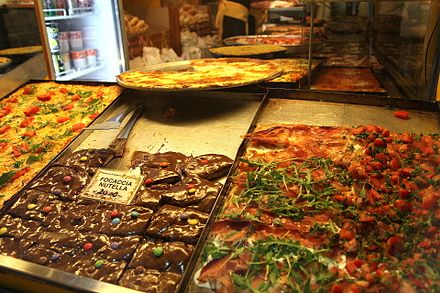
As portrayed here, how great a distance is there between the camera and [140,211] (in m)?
1.77

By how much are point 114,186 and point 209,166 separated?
0.50 meters

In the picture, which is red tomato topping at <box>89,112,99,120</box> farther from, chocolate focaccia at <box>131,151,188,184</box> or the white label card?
the white label card

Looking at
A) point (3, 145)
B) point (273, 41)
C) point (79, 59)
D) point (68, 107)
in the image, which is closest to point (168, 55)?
point (79, 59)

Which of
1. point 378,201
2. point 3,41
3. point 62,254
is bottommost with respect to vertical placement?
point 62,254

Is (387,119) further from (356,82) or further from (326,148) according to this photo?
(356,82)

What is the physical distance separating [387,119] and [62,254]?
77.5 inches

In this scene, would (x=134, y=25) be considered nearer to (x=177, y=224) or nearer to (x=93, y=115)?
(x=93, y=115)

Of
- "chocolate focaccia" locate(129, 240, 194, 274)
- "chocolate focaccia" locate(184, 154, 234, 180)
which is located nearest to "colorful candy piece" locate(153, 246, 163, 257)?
"chocolate focaccia" locate(129, 240, 194, 274)

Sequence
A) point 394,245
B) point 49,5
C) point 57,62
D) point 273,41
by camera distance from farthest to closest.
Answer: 1. point 273,41
2. point 57,62
3. point 49,5
4. point 394,245

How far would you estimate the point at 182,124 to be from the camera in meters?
2.65

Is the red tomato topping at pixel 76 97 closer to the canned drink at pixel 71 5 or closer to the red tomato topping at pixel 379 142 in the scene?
the canned drink at pixel 71 5

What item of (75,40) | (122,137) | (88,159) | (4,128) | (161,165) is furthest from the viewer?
(75,40)

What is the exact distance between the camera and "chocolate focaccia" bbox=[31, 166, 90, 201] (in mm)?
1956

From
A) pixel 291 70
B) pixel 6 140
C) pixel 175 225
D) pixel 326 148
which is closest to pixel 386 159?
pixel 326 148
